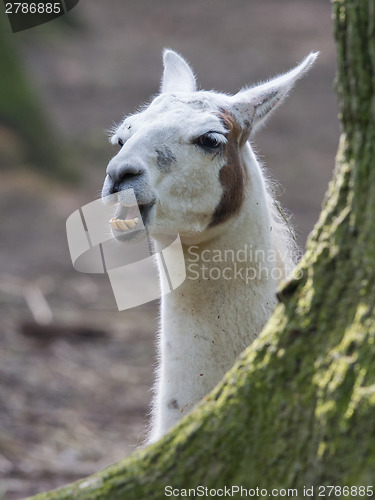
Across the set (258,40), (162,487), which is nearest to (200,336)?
(162,487)

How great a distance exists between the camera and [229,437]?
2.74 meters

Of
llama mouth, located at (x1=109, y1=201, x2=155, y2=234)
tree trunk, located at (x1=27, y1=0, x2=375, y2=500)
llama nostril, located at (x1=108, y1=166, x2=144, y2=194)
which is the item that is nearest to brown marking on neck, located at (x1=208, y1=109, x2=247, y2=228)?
llama mouth, located at (x1=109, y1=201, x2=155, y2=234)

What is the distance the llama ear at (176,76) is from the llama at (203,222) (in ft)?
1.32

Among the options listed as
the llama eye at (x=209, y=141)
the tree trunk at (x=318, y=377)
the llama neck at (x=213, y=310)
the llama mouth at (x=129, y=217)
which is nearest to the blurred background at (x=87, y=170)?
the llama neck at (x=213, y=310)

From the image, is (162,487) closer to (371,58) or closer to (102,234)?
(371,58)

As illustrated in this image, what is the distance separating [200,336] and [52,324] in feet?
18.6

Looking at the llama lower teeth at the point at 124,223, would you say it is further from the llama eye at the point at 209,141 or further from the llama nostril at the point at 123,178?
the llama eye at the point at 209,141

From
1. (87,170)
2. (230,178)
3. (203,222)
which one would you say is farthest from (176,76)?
(87,170)
